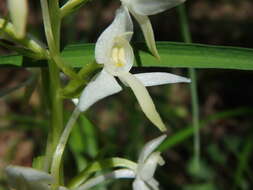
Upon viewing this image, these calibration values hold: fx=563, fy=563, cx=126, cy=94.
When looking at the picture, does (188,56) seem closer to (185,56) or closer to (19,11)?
(185,56)

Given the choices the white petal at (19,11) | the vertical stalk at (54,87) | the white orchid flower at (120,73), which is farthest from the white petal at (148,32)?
the white petal at (19,11)

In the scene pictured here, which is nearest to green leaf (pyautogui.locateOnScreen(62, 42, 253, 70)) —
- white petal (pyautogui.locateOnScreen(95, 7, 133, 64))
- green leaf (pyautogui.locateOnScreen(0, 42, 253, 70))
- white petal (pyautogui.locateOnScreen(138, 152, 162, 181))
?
green leaf (pyautogui.locateOnScreen(0, 42, 253, 70))

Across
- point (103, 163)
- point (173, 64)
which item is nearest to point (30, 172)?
point (103, 163)

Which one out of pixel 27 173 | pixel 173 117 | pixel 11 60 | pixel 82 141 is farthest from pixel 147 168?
pixel 173 117

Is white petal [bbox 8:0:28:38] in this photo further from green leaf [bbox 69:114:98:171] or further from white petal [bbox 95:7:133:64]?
green leaf [bbox 69:114:98:171]

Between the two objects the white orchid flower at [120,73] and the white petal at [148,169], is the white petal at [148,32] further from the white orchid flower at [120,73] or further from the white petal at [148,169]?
the white petal at [148,169]

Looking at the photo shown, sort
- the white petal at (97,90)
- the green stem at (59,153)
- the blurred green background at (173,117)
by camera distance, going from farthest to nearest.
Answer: the blurred green background at (173,117) → the green stem at (59,153) → the white petal at (97,90)
